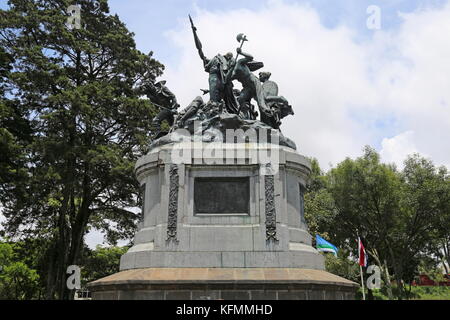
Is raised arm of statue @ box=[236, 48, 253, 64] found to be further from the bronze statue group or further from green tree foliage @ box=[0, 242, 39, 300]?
green tree foliage @ box=[0, 242, 39, 300]

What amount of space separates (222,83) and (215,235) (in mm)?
5560

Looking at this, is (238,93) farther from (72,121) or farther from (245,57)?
(72,121)

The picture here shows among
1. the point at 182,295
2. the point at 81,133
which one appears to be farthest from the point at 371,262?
the point at 182,295

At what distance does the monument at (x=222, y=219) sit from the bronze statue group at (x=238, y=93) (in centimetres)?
10

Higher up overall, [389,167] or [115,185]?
[389,167]

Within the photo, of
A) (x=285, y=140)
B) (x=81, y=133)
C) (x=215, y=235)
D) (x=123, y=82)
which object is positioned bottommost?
(x=215, y=235)

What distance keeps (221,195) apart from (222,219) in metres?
0.72

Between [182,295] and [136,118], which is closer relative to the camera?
[182,295]

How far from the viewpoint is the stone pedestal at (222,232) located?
9773 millimetres

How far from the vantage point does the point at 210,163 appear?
11977 millimetres
